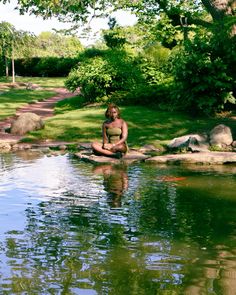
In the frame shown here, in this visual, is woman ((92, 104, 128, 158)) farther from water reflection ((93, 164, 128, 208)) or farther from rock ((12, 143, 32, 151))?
rock ((12, 143, 32, 151))

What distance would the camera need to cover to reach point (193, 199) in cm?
817

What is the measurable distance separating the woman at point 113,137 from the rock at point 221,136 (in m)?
2.67

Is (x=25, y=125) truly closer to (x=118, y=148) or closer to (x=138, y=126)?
(x=138, y=126)

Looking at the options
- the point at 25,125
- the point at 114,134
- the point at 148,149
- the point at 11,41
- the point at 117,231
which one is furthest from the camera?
the point at 11,41

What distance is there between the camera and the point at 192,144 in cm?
1316

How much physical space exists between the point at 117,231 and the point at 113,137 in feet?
20.1

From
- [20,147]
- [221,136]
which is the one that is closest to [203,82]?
[221,136]

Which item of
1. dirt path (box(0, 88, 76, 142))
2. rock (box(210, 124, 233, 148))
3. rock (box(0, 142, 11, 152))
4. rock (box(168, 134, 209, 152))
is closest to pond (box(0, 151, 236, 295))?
rock (box(168, 134, 209, 152))

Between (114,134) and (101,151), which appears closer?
(101,151)

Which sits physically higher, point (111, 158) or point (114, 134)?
point (114, 134)

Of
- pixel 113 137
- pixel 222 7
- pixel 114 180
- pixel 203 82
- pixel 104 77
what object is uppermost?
pixel 222 7

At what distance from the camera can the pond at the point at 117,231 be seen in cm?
477

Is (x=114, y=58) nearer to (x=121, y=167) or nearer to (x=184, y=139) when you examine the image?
(x=184, y=139)

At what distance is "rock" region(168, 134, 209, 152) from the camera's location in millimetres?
12992
